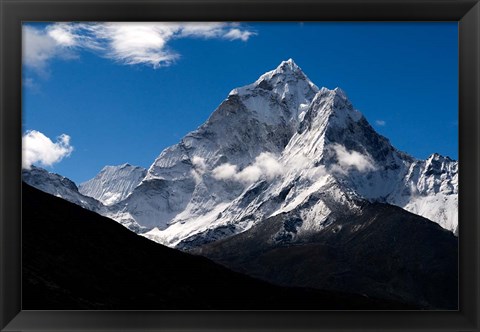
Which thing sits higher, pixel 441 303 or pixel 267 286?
pixel 267 286

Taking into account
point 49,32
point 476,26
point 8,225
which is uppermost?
point 49,32

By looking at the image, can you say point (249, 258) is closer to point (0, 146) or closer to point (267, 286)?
point (267, 286)

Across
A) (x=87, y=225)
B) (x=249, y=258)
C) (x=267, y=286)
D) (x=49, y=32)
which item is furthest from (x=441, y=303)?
(x=49, y=32)

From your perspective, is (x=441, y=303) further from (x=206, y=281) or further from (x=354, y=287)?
(x=206, y=281)

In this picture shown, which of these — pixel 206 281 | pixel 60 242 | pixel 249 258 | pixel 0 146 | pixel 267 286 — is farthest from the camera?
pixel 249 258

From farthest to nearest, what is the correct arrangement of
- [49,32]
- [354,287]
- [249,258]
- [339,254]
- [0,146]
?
[249,258], [339,254], [354,287], [49,32], [0,146]

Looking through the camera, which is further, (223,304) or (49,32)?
(223,304)
